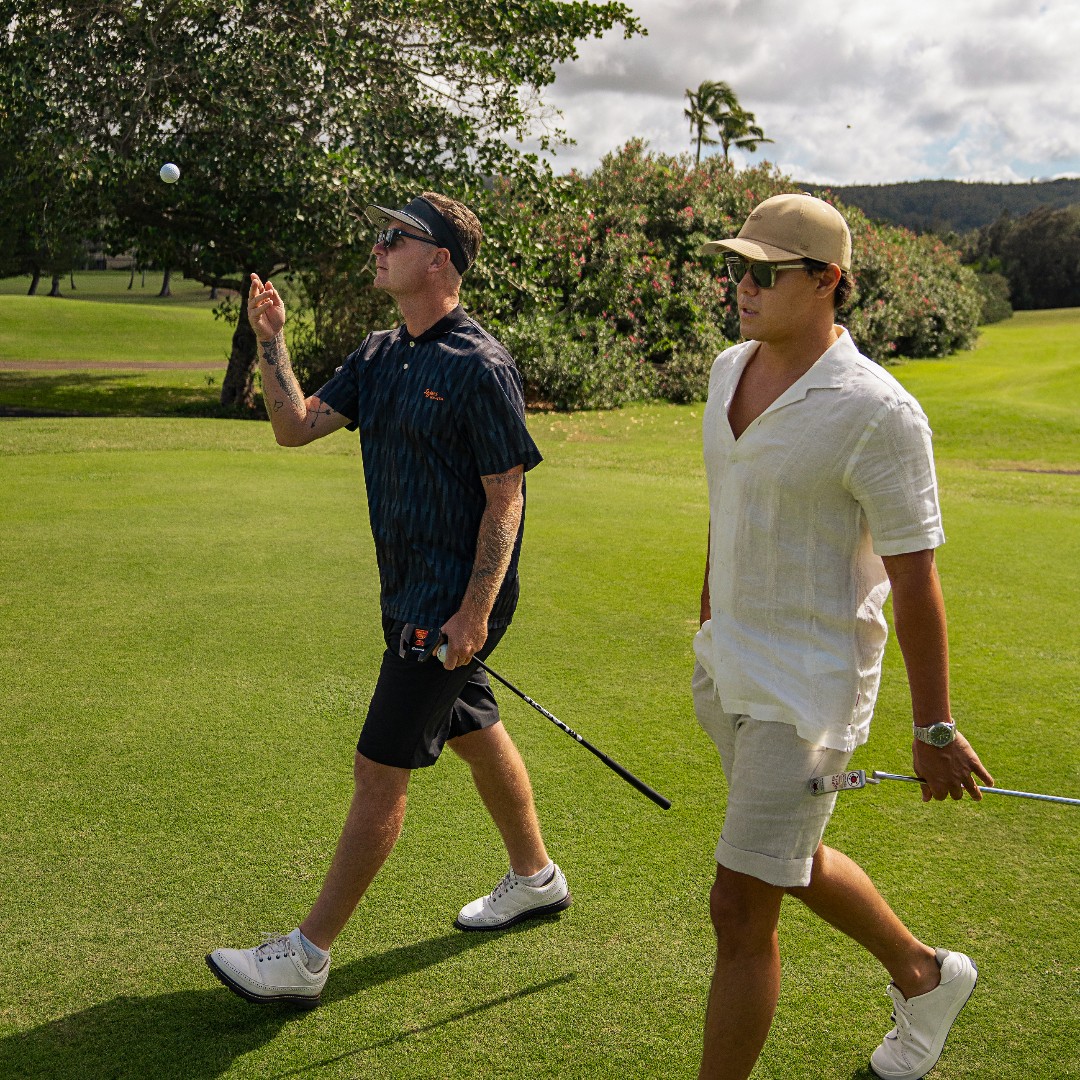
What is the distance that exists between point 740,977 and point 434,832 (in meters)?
1.74

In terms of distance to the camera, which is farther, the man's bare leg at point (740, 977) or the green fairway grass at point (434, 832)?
the green fairway grass at point (434, 832)

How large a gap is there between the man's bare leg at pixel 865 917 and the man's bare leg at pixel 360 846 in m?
1.11

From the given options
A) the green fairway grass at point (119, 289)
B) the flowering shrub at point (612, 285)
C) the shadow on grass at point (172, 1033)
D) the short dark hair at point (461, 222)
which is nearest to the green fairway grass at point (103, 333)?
the green fairway grass at point (119, 289)

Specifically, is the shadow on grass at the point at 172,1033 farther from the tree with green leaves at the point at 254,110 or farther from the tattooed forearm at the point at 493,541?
the tree with green leaves at the point at 254,110

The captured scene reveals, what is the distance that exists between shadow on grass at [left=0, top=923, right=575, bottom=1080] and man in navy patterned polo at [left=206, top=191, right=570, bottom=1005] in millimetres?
103

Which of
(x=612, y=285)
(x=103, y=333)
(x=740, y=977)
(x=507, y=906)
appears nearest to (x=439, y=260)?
(x=507, y=906)

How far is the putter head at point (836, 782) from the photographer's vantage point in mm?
2531

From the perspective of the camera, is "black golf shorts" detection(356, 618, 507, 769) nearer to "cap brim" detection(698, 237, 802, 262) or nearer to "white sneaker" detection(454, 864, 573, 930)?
"white sneaker" detection(454, 864, 573, 930)

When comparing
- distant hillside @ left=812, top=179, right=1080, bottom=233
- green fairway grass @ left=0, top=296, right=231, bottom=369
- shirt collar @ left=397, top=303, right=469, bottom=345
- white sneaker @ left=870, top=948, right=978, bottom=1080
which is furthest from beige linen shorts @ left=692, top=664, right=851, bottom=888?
distant hillside @ left=812, top=179, right=1080, bottom=233

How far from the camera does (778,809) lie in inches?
99.7

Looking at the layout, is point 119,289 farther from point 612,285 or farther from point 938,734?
point 938,734

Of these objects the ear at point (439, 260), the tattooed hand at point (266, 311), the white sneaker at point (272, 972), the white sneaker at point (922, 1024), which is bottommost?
the white sneaker at point (272, 972)

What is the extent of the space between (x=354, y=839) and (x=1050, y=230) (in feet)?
263

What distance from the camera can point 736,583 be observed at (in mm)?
2625
